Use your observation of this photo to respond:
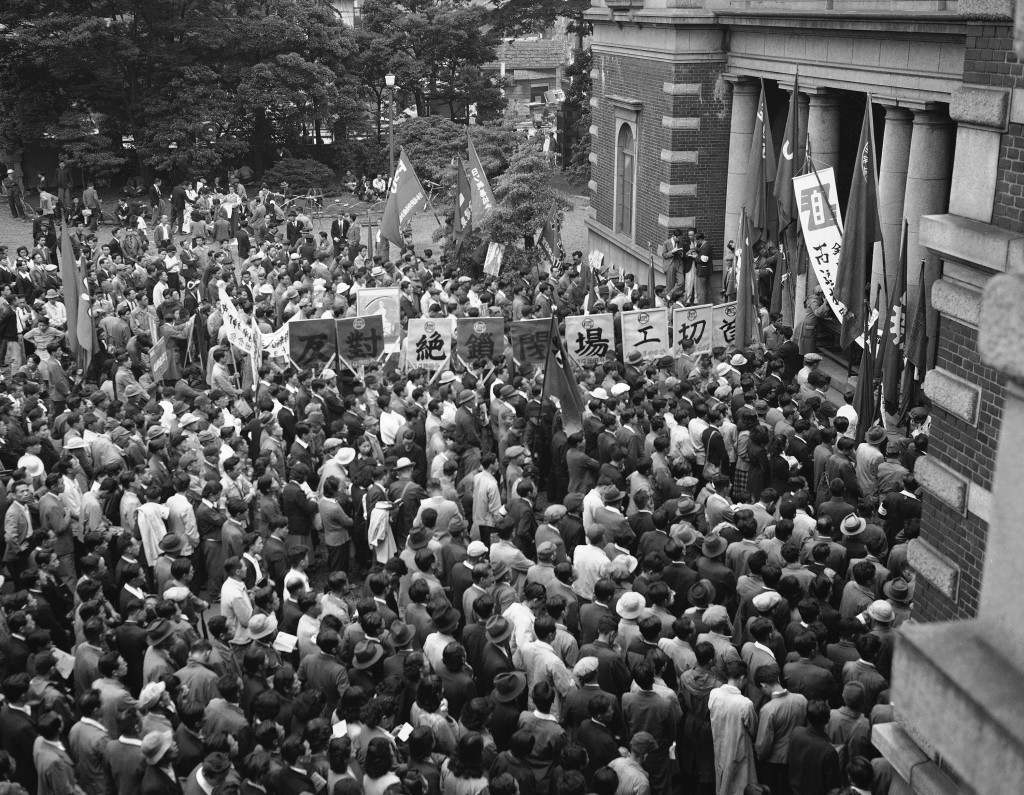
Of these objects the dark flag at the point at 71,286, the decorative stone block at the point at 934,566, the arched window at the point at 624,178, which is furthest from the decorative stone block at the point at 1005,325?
the arched window at the point at 624,178

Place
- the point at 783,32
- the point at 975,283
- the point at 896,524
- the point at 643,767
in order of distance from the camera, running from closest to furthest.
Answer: the point at 975,283 → the point at 643,767 → the point at 896,524 → the point at 783,32

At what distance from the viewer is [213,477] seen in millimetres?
11344

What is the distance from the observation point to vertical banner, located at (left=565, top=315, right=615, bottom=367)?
47.5 ft

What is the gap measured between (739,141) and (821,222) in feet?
28.2

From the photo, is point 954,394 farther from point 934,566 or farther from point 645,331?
point 645,331

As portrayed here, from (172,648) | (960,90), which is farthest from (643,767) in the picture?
(960,90)

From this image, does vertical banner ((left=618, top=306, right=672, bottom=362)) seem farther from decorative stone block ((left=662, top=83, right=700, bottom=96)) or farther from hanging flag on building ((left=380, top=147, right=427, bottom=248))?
decorative stone block ((left=662, top=83, right=700, bottom=96))

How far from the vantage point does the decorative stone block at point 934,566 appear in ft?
23.8

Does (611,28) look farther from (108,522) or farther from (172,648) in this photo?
(172,648)

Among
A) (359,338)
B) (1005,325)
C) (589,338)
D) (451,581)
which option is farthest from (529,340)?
(1005,325)

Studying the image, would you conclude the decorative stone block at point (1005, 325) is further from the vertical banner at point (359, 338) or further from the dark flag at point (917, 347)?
the vertical banner at point (359, 338)

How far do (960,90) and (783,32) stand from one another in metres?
12.9

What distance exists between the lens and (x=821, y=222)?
13.5 meters

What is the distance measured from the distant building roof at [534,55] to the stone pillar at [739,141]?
40659 mm
